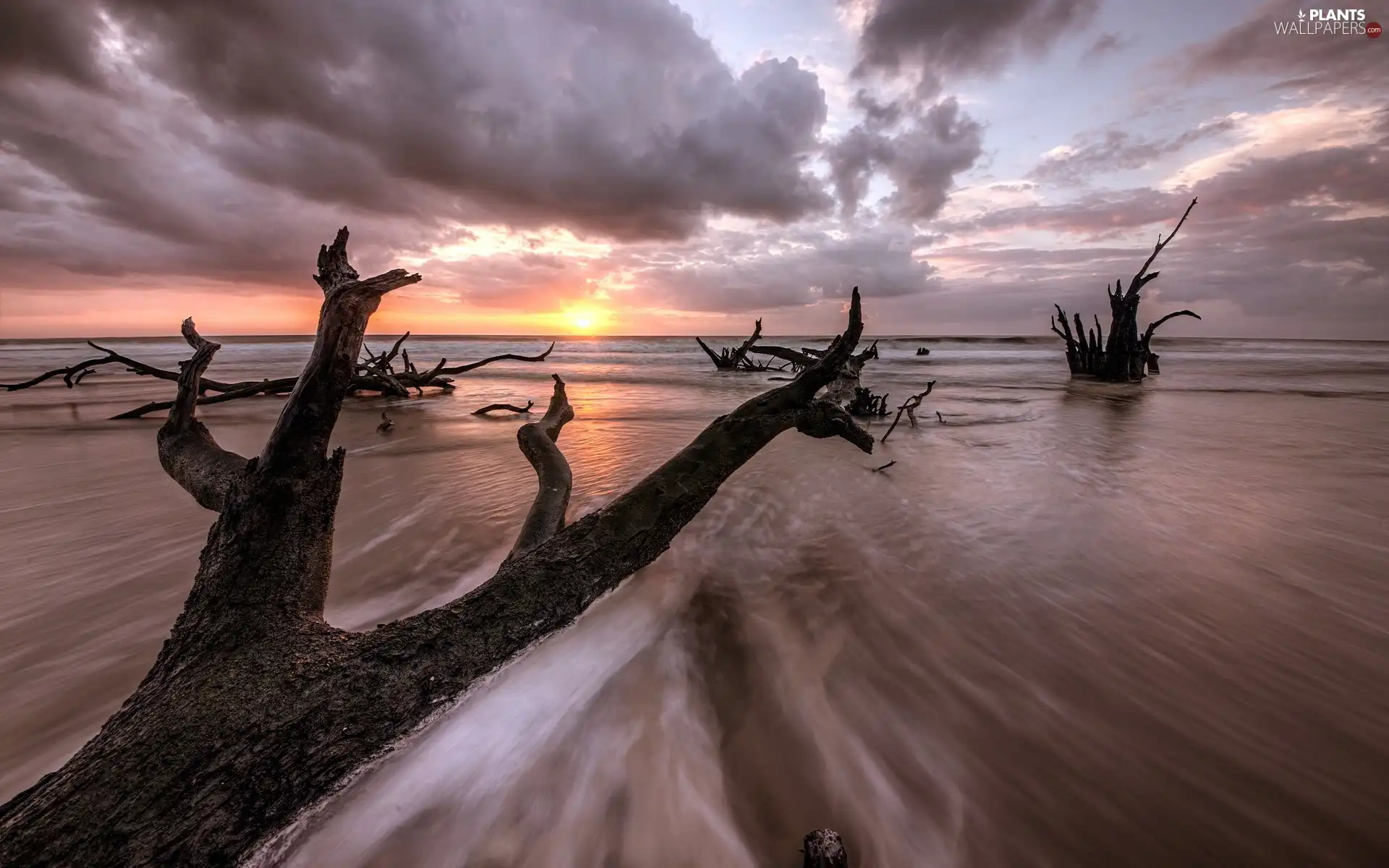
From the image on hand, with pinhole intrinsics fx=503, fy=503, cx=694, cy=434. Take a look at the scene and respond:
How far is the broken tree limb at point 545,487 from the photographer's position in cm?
290

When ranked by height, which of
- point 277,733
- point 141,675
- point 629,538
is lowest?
point 141,675

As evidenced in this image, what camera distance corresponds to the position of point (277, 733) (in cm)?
134

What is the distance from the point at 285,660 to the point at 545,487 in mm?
1938

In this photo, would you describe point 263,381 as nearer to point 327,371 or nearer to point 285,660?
point 327,371

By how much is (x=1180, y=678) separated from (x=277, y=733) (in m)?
3.56

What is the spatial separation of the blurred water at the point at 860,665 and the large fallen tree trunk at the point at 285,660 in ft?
1.88

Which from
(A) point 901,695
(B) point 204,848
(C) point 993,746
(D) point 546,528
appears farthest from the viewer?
(D) point 546,528

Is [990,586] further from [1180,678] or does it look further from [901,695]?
[901,695]

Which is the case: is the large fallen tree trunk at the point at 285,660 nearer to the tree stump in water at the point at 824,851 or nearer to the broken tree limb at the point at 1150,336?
the tree stump in water at the point at 824,851

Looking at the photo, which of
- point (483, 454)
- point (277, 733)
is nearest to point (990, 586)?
point (277, 733)

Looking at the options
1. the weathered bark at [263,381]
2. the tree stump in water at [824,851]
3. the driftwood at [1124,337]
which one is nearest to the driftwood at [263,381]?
the weathered bark at [263,381]

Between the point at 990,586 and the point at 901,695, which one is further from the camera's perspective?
the point at 990,586

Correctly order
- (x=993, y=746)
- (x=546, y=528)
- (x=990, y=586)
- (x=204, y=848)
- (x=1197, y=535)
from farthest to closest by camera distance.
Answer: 1. (x=1197, y=535)
2. (x=990, y=586)
3. (x=546, y=528)
4. (x=993, y=746)
5. (x=204, y=848)

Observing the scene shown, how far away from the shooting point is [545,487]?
11.2 feet
